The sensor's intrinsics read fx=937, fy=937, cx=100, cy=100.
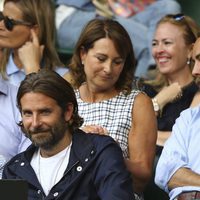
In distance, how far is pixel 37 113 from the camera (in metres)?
4.95

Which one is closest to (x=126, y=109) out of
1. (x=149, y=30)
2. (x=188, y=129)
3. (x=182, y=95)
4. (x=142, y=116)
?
(x=142, y=116)

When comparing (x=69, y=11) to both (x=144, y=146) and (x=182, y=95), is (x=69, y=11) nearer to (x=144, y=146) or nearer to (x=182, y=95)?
(x=182, y=95)

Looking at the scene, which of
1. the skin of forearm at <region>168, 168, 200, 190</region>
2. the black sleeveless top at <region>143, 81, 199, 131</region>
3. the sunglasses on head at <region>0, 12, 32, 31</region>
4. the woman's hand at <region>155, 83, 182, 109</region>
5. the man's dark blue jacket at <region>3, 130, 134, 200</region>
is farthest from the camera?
the sunglasses on head at <region>0, 12, 32, 31</region>

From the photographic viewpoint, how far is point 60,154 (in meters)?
4.99

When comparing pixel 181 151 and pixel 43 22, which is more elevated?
pixel 43 22

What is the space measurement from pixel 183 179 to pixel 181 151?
0.20 meters

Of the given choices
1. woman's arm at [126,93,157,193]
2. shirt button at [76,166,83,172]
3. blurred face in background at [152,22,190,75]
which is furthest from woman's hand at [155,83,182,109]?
shirt button at [76,166,83,172]

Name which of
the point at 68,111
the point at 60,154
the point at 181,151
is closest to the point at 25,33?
the point at 68,111

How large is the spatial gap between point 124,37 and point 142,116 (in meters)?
0.51

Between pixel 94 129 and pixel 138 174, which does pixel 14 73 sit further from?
pixel 138 174

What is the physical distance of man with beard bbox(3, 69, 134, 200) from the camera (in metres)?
4.83

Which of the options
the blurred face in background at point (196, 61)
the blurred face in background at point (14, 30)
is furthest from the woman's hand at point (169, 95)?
the blurred face in background at point (14, 30)

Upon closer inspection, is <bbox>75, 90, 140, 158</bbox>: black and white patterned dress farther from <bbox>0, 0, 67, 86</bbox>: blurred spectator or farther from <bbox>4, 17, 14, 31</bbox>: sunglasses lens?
<bbox>4, 17, 14, 31</bbox>: sunglasses lens

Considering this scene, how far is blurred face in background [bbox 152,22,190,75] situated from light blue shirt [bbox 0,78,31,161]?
1209 mm
